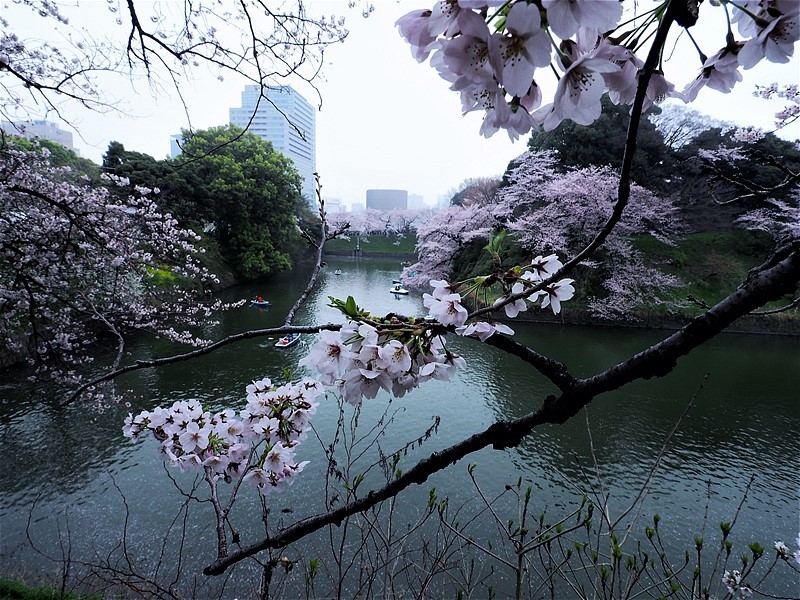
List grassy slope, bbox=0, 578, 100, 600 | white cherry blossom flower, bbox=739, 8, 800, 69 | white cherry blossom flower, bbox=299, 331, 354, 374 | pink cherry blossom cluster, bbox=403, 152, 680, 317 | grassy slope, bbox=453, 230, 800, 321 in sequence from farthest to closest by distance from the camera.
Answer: grassy slope, bbox=453, 230, 800, 321 → pink cherry blossom cluster, bbox=403, 152, 680, 317 → grassy slope, bbox=0, 578, 100, 600 → white cherry blossom flower, bbox=299, 331, 354, 374 → white cherry blossom flower, bbox=739, 8, 800, 69

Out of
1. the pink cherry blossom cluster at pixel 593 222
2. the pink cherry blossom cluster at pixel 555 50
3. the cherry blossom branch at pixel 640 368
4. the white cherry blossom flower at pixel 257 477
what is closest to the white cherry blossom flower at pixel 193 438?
the white cherry blossom flower at pixel 257 477

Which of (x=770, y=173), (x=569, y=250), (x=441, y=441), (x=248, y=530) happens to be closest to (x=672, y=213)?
(x=770, y=173)

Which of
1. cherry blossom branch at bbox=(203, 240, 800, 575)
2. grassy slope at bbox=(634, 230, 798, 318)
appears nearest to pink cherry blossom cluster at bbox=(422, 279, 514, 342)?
cherry blossom branch at bbox=(203, 240, 800, 575)

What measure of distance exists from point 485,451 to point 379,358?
6502mm

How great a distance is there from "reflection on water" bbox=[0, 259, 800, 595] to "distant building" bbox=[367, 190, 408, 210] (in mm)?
55857

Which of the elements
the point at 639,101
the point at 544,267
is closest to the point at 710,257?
the point at 544,267

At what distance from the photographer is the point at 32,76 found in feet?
11.5

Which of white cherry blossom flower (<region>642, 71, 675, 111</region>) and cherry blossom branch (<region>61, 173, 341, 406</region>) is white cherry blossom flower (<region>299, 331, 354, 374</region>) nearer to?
cherry blossom branch (<region>61, 173, 341, 406</region>)

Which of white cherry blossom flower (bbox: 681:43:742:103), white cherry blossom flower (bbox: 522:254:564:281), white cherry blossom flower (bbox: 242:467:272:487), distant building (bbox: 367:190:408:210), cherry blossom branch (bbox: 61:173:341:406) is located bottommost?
white cherry blossom flower (bbox: 242:467:272:487)

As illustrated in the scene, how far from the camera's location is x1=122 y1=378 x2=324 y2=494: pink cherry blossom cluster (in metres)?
1.57

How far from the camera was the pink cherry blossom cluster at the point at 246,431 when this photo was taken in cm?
157

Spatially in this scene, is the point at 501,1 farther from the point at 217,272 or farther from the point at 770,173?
the point at 770,173

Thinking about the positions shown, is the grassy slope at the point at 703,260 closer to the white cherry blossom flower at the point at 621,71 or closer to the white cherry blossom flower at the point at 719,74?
the white cherry blossom flower at the point at 719,74

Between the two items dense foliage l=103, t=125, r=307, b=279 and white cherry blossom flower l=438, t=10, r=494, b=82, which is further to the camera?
dense foliage l=103, t=125, r=307, b=279
